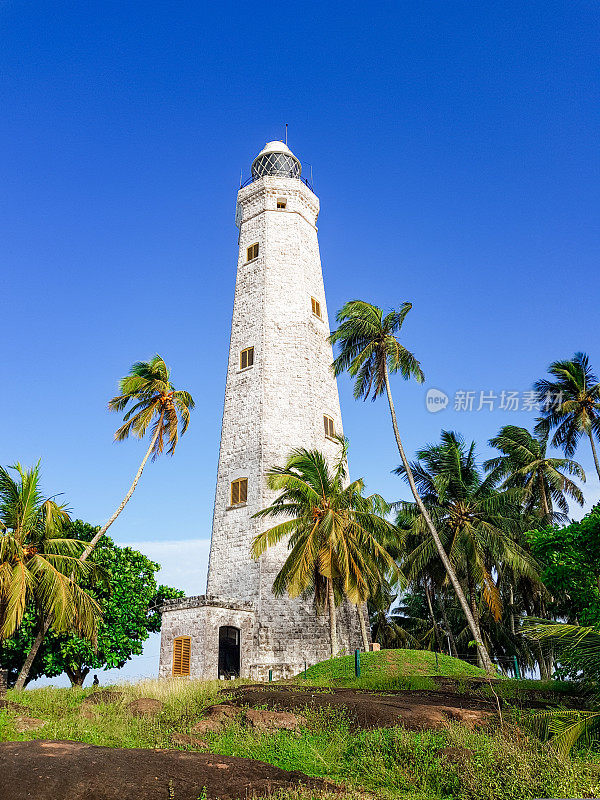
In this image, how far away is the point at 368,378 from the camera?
29.4 m

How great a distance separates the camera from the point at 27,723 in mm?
12367

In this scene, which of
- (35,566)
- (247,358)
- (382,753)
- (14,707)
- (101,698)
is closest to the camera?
(382,753)

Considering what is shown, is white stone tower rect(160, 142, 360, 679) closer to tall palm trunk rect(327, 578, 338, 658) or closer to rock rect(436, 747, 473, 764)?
tall palm trunk rect(327, 578, 338, 658)

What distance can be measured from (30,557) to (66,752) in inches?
513

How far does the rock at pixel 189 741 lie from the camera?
33.6ft

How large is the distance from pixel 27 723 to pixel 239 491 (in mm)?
15748

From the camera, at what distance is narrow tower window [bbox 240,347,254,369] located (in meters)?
30.2

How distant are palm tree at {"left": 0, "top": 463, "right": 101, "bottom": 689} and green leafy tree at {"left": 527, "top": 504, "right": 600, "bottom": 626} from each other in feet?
53.4

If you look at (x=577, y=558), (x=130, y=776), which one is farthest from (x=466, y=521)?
(x=130, y=776)

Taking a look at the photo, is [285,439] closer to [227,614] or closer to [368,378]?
[368,378]

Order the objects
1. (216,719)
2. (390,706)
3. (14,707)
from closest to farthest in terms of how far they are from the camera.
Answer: (216,719) → (390,706) → (14,707)

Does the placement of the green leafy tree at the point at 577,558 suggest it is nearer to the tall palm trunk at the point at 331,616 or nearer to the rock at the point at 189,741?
the tall palm trunk at the point at 331,616

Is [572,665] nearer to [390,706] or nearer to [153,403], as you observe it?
[390,706]

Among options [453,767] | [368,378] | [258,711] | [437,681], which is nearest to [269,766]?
[453,767]
